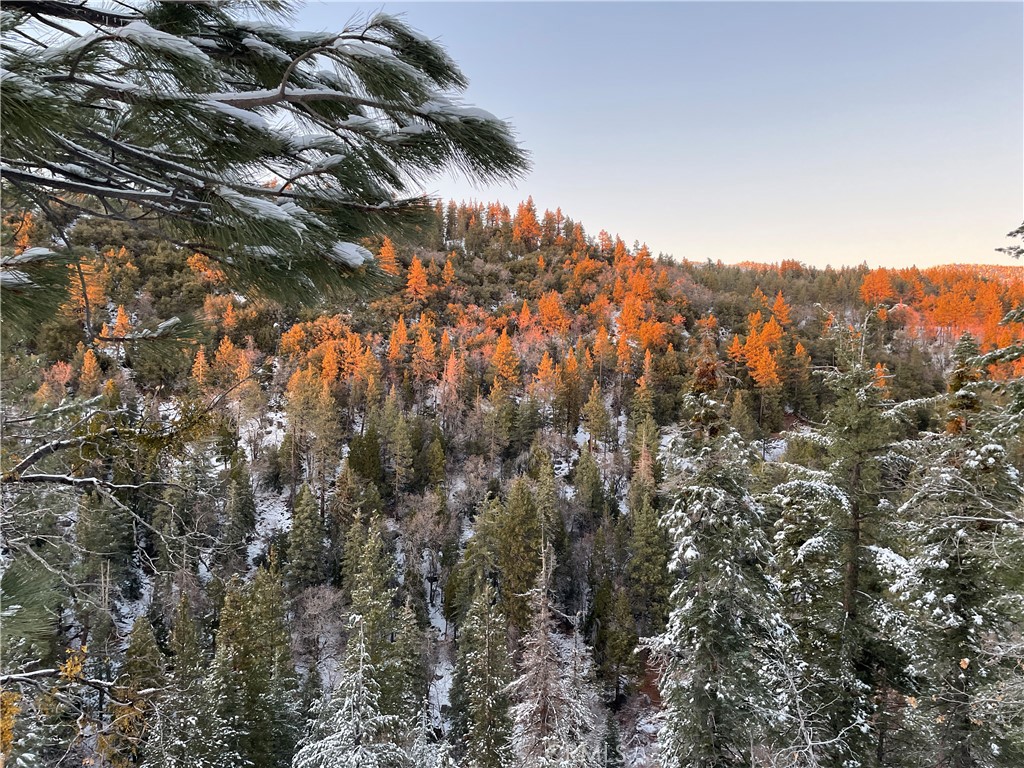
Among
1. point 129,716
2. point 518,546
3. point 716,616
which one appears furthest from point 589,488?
point 129,716

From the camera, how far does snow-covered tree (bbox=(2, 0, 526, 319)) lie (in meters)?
1.17

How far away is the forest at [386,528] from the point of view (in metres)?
1.63

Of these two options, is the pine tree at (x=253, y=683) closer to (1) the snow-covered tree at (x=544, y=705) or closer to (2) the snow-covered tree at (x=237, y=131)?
(1) the snow-covered tree at (x=544, y=705)

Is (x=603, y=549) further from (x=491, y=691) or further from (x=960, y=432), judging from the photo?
(x=960, y=432)

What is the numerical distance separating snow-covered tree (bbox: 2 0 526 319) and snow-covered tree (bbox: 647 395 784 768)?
6.44 m

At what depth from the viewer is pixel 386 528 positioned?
98.4 feet

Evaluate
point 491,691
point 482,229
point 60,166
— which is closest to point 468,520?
point 491,691

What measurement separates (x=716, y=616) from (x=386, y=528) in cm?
2608

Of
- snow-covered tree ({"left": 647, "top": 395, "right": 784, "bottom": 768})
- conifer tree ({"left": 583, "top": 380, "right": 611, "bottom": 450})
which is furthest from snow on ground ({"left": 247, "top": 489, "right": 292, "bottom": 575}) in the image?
snow-covered tree ({"left": 647, "top": 395, "right": 784, "bottom": 768})

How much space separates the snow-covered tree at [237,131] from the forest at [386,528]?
0.01m

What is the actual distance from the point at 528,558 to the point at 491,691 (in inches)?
430

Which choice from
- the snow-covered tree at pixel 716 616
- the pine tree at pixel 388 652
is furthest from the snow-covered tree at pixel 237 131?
the pine tree at pixel 388 652

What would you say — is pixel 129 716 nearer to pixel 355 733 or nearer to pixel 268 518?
pixel 355 733

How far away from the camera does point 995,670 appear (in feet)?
23.4
